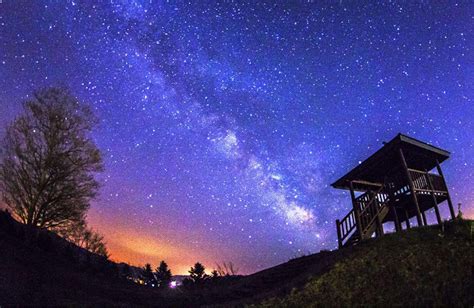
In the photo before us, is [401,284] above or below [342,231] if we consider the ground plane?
below

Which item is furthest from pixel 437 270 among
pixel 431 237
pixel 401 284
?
pixel 431 237

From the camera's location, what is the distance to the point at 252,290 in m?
13.3

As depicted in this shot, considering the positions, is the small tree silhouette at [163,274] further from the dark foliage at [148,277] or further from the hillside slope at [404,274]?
the hillside slope at [404,274]

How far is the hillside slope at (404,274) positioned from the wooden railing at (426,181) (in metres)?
5.35

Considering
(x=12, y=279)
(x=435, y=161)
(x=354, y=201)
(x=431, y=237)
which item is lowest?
(x=12, y=279)

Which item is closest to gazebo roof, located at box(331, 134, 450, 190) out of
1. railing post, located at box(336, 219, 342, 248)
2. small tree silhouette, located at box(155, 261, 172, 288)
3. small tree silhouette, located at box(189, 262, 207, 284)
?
railing post, located at box(336, 219, 342, 248)

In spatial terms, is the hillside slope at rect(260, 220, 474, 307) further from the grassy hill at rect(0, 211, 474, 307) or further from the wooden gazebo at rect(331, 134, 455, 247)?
the wooden gazebo at rect(331, 134, 455, 247)

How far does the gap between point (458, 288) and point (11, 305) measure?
12581mm

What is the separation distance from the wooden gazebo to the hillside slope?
4.15 meters

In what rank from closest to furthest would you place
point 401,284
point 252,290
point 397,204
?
1. point 401,284
2. point 252,290
3. point 397,204

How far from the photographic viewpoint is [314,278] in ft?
33.9

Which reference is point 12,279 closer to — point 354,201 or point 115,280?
point 115,280

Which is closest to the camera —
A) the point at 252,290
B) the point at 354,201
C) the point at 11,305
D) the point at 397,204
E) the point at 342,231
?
the point at 11,305

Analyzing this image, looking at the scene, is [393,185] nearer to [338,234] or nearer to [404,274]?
[338,234]
